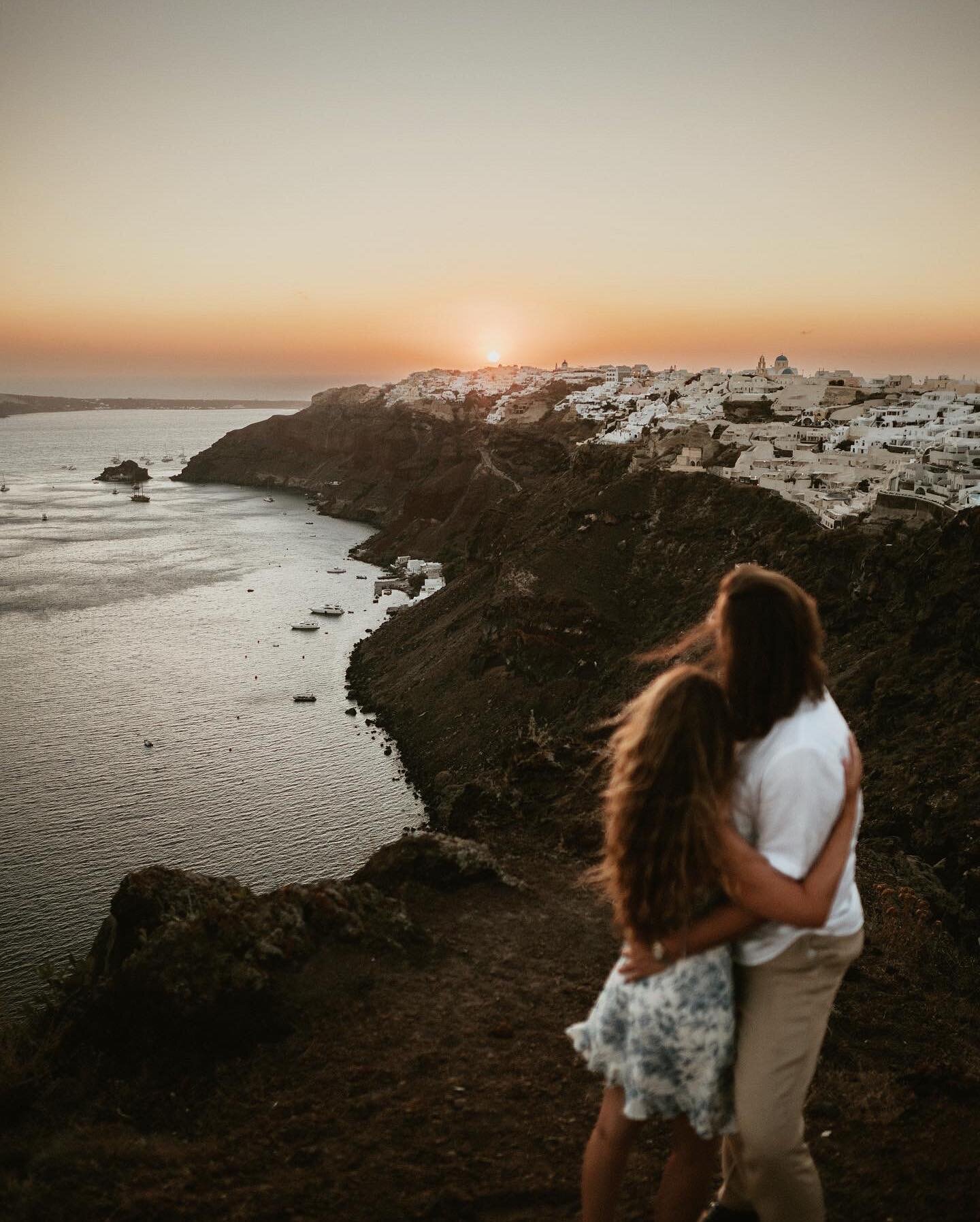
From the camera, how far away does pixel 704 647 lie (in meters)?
26.5

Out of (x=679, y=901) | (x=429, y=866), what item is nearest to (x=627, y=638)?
(x=429, y=866)

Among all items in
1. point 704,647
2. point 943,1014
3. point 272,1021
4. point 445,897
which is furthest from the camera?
point 704,647

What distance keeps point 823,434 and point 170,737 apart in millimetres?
36965

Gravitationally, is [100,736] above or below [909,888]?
below

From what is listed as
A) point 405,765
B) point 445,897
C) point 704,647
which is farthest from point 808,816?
point 405,765

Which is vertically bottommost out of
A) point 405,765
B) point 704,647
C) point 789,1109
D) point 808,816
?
point 405,765

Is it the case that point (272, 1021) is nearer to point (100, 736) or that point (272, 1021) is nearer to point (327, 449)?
point (100, 736)

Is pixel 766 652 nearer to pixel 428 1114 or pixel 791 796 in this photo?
pixel 791 796

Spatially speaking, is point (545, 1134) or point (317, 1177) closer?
point (317, 1177)

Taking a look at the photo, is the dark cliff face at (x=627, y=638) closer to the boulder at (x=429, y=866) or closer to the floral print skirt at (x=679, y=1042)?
the boulder at (x=429, y=866)

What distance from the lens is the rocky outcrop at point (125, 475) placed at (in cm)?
13638

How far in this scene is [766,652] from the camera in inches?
94.5

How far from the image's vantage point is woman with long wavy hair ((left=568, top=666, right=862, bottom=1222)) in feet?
7.48

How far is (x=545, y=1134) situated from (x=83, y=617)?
2162 inches
